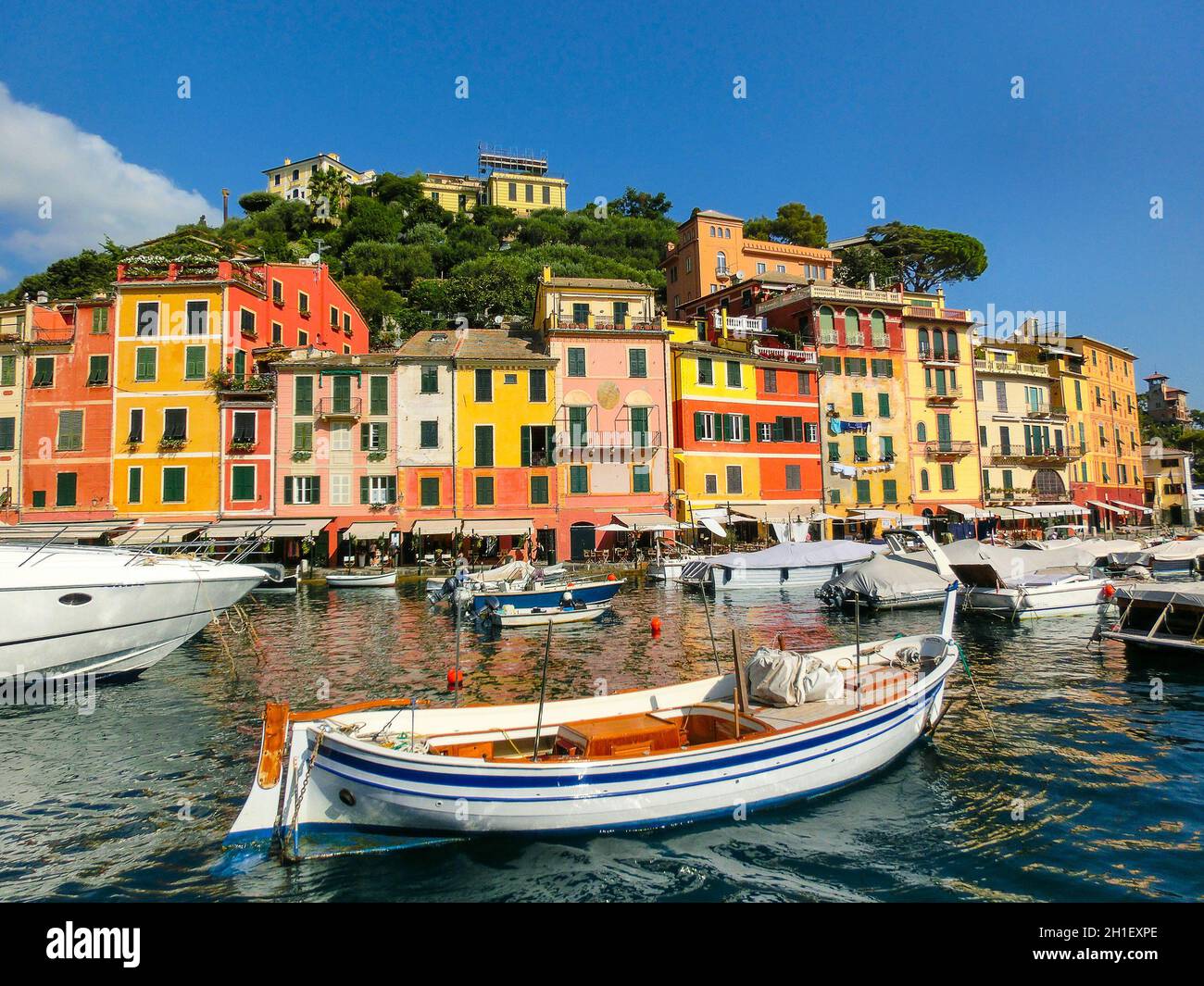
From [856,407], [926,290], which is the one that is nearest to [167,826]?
[856,407]

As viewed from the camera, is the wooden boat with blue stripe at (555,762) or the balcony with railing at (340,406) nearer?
the wooden boat with blue stripe at (555,762)

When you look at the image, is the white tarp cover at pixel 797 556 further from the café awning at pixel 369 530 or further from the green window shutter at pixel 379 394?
the green window shutter at pixel 379 394

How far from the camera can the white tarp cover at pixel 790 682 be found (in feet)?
34.2

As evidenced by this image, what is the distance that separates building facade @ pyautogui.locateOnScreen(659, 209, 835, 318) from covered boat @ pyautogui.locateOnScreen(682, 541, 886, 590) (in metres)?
31.4

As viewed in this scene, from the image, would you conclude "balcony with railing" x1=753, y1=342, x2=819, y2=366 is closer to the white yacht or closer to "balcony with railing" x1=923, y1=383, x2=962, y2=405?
"balcony with railing" x1=923, y1=383, x2=962, y2=405

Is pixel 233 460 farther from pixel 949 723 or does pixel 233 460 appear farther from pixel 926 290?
pixel 926 290

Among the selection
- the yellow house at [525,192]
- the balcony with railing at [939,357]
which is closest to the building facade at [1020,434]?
the balcony with railing at [939,357]

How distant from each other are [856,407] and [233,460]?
35.8 meters

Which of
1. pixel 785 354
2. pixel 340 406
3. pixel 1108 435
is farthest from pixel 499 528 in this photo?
pixel 1108 435

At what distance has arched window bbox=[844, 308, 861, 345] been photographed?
46.6 meters

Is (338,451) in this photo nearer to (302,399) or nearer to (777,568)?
(302,399)

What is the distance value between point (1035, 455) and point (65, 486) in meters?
58.5

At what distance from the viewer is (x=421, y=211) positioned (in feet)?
281

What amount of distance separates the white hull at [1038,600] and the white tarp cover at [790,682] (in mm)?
15700
